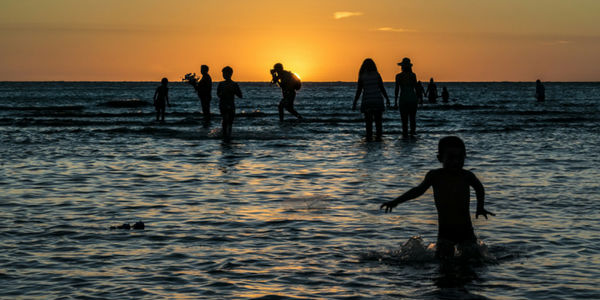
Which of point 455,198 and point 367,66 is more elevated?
point 367,66

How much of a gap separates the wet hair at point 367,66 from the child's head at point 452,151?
487 inches

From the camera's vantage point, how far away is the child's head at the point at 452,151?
5684 mm

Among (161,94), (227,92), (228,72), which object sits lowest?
(161,94)

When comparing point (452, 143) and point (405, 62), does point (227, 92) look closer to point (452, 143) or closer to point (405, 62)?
point (405, 62)

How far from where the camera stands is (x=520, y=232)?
726 cm

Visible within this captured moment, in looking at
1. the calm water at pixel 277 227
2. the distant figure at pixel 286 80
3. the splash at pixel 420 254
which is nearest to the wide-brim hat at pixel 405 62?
the calm water at pixel 277 227

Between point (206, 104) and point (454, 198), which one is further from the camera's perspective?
point (206, 104)

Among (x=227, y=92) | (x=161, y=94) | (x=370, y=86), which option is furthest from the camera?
(x=161, y=94)

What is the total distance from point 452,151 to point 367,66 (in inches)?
499

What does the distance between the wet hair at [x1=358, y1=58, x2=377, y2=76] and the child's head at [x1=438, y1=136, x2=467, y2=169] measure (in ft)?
40.6

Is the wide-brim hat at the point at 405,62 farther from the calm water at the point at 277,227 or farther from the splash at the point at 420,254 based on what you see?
the splash at the point at 420,254

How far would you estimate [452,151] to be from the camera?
5.73 meters

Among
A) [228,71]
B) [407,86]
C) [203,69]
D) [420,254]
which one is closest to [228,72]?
[228,71]

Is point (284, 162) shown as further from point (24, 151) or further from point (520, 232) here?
point (520, 232)
